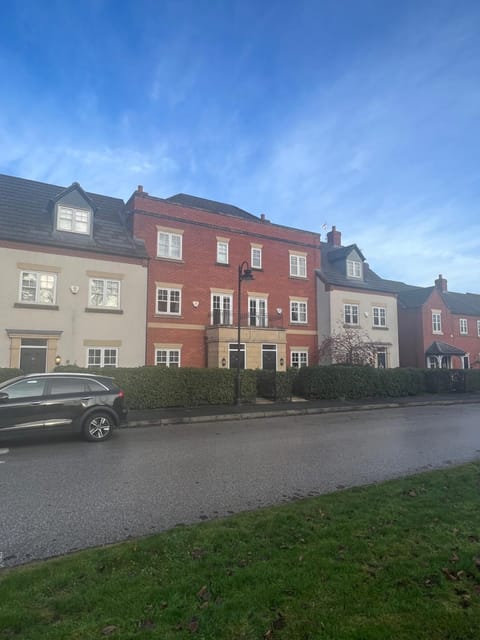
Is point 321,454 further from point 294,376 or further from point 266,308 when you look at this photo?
point 266,308

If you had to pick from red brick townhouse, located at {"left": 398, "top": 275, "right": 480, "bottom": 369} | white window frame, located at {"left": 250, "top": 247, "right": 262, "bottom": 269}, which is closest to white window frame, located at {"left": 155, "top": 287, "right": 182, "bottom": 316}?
white window frame, located at {"left": 250, "top": 247, "right": 262, "bottom": 269}

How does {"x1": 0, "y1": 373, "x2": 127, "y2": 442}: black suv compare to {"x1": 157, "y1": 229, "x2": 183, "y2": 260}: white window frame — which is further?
{"x1": 157, "y1": 229, "x2": 183, "y2": 260}: white window frame

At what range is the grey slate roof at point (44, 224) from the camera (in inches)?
794

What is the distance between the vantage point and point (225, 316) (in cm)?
2583

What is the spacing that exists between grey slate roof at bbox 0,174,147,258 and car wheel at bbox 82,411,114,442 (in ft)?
42.3

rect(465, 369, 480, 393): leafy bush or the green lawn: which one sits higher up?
rect(465, 369, 480, 393): leafy bush

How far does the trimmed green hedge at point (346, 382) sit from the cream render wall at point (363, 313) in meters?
6.12

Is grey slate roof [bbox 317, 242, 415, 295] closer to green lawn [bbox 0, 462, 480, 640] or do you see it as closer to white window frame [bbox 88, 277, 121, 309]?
white window frame [bbox 88, 277, 121, 309]

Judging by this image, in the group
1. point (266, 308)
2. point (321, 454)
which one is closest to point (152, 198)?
point (266, 308)

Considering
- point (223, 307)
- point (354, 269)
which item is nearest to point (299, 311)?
point (223, 307)

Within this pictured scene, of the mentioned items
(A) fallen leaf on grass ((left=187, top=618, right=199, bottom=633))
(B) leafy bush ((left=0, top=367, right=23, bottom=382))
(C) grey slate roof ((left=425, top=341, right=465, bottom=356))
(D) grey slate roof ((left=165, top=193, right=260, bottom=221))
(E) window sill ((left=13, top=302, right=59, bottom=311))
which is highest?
(D) grey slate roof ((left=165, top=193, right=260, bottom=221))

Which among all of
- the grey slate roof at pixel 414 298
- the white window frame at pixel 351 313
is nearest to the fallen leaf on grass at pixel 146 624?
the white window frame at pixel 351 313

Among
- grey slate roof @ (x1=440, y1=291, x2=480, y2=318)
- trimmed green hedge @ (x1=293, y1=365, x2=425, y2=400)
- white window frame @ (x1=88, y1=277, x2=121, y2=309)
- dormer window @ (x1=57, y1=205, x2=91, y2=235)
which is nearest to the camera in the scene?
white window frame @ (x1=88, y1=277, x2=121, y2=309)

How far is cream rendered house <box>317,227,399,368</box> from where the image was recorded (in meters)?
29.5
